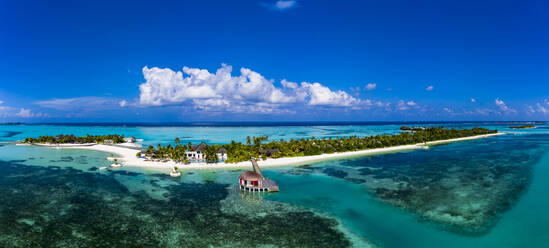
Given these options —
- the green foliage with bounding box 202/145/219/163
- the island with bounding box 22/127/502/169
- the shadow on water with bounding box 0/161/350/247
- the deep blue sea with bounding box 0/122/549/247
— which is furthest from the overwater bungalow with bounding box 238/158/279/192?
the green foliage with bounding box 202/145/219/163

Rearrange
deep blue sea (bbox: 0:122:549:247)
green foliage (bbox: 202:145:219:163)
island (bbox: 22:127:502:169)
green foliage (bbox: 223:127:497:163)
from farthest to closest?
green foliage (bbox: 223:127:497:163) < island (bbox: 22:127:502:169) < green foliage (bbox: 202:145:219:163) < deep blue sea (bbox: 0:122:549:247)

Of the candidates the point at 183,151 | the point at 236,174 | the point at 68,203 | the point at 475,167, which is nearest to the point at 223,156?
the point at 183,151

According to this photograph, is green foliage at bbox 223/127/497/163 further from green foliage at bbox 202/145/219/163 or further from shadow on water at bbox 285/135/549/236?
shadow on water at bbox 285/135/549/236

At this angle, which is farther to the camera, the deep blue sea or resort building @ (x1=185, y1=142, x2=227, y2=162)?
resort building @ (x1=185, y1=142, x2=227, y2=162)

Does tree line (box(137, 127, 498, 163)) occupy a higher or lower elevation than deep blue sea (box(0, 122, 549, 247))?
higher

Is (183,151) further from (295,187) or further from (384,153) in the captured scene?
(384,153)
